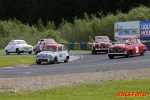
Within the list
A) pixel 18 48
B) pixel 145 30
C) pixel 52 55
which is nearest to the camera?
pixel 52 55

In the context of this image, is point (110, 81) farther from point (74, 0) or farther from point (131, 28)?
point (74, 0)

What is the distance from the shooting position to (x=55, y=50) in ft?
111

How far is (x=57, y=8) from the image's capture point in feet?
356

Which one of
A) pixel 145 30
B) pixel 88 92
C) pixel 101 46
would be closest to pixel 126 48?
pixel 101 46

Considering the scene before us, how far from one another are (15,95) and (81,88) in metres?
2.33

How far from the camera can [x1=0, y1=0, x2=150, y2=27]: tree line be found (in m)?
90.4

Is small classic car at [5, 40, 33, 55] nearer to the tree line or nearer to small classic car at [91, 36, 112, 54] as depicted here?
small classic car at [91, 36, 112, 54]

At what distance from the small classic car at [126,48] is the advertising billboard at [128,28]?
15524 mm

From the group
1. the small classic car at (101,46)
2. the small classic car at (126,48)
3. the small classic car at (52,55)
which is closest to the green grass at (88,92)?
the small classic car at (52,55)

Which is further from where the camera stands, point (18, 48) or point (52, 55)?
point (18, 48)

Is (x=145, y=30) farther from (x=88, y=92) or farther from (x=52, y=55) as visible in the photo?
(x=88, y=92)

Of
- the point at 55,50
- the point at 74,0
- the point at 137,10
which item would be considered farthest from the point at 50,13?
the point at 55,50

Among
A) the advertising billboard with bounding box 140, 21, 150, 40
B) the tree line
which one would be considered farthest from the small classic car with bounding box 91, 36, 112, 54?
the tree line

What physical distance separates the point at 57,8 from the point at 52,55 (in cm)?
7638
